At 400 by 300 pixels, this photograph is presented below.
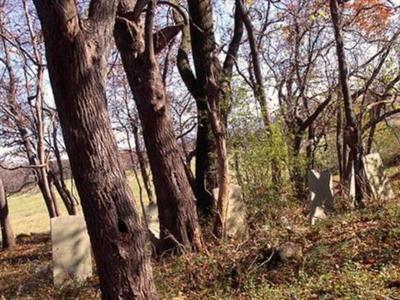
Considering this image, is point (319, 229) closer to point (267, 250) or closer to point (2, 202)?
point (267, 250)

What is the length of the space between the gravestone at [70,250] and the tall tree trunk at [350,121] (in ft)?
16.5

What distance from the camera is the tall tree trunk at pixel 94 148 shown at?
4426 millimetres

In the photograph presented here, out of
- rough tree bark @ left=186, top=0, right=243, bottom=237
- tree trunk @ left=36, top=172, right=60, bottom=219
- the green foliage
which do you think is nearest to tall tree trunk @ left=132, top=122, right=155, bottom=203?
tree trunk @ left=36, top=172, right=60, bottom=219

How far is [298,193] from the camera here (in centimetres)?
1038

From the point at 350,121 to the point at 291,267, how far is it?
453 cm

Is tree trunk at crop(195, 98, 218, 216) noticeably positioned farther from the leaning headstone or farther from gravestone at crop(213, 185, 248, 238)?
the leaning headstone

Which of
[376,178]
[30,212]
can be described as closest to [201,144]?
[376,178]

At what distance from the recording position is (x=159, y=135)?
7.79m

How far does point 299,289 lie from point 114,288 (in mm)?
2029

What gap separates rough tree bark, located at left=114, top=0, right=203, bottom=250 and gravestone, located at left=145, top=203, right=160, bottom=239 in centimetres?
90

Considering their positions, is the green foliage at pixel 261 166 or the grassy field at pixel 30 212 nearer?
the green foliage at pixel 261 166

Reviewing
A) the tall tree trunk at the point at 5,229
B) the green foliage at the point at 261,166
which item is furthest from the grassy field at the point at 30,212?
the green foliage at the point at 261,166

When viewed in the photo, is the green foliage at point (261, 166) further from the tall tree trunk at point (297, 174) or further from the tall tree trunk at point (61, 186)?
the tall tree trunk at point (61, 186)

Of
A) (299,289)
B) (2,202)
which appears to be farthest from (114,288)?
(2,202)
